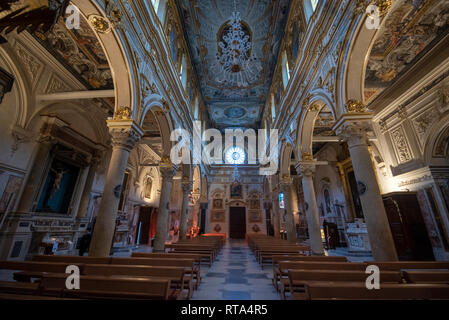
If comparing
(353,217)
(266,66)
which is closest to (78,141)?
(266,66)

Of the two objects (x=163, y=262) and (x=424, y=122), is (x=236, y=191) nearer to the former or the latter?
(x=424, y=122)

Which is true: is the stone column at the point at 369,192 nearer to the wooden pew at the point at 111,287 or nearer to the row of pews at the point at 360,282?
the row of pews at the point at 360,282

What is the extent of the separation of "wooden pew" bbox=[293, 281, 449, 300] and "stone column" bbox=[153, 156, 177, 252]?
692cm

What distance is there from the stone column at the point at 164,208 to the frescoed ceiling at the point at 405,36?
348 inches

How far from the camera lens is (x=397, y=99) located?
799 centimetres

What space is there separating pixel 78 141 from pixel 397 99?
46.4 ft

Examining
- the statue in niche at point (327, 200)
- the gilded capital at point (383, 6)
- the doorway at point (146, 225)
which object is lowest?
the doorway at point (146, 225)

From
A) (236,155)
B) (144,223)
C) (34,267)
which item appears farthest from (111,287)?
(236,155)

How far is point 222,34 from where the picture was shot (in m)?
11.5

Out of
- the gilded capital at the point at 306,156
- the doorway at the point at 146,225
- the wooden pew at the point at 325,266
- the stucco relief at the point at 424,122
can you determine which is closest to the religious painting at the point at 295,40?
the gilded capital at the point at 306,156

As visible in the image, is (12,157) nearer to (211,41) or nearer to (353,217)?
(211,41)

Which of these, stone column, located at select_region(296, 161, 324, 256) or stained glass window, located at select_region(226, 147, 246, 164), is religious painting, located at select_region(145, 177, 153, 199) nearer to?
stained glass window, located at select_region(226, 147, 246, 164)

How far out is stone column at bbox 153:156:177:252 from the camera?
754cm

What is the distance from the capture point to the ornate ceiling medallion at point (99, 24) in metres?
4.40
